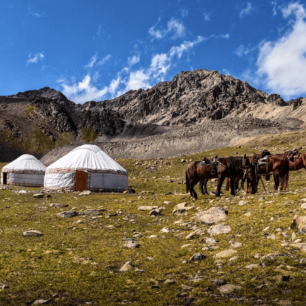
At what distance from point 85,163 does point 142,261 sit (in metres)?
22.9

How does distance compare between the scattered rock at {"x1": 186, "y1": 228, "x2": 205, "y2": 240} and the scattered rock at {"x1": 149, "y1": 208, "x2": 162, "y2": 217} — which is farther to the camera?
the scattered rock at {"x1": 149, "y1": 208, "x2": 162, "y2": 217}

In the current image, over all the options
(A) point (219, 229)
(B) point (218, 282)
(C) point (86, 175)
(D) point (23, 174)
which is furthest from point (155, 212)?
(D) point (23, 174)

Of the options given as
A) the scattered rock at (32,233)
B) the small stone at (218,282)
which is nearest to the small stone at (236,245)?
the small stone at (218,282)

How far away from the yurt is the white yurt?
10894mm

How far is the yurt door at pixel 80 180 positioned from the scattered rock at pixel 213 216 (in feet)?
63.6

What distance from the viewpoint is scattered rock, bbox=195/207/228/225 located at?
10.0 m

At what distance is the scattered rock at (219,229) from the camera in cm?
874

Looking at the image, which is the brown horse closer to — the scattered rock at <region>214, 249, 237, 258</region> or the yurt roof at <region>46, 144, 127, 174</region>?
the scattered rock at <region>214, 249, 237, 258</region>

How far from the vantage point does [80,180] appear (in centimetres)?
2808

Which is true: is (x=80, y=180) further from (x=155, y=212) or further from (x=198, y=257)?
(x=198, y=257)

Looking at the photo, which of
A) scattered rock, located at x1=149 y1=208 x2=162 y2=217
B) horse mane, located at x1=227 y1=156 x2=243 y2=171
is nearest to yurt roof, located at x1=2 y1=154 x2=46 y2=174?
scattered rock, located at x1=149 y1=208 x2=162 y2=217

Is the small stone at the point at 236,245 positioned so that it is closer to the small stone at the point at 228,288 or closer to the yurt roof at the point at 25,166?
the small stone at the point at 228,288

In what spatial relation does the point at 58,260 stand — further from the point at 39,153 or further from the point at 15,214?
the point at 39,153

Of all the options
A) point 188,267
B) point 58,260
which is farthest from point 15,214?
point 188,267
